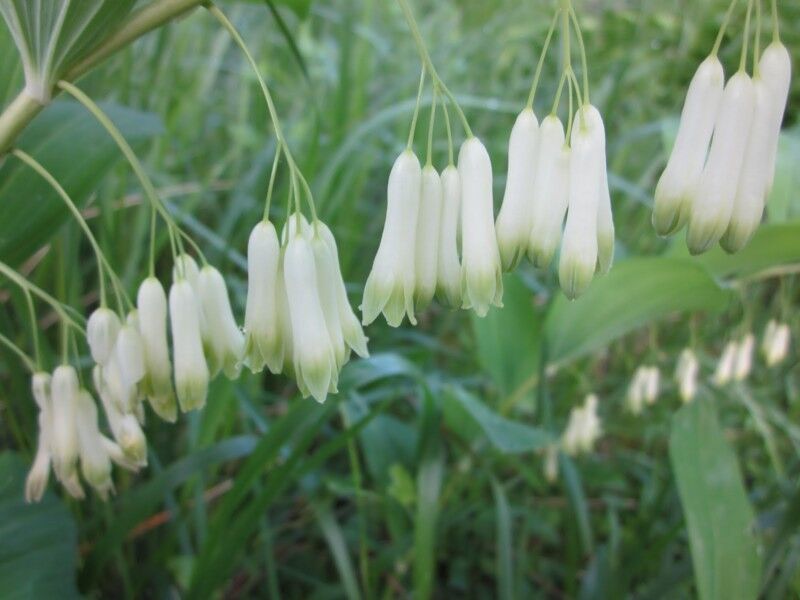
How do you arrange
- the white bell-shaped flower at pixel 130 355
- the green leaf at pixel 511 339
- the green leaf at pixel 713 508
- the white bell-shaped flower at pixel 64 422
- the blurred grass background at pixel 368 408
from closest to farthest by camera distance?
1. the white bell-shaped flower at pixel 130 355
2. the white bell-shaped flower at pixel 64 422
3. the green leaf at pixel 713 508
4. the blurred grass background at pixel 368 408
5. the green leaf at pixel 511 339

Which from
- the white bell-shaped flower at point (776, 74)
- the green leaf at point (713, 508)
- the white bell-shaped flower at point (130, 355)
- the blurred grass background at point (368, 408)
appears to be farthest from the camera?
the blurred grass background at point (368, 408)

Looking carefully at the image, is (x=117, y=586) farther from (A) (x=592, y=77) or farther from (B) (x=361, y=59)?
(A) (x=592, y=77)

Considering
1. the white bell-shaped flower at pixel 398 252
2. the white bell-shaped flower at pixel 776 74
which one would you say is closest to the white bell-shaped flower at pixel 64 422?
the white bell-shaped flower at pixel 398 252

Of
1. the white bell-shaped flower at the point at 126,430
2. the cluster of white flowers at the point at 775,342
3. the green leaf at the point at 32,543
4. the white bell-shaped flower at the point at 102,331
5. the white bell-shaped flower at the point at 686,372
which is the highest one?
the white bell-shaped flower at the point at 102,331

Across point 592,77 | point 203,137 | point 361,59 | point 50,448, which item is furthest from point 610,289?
point 592,77

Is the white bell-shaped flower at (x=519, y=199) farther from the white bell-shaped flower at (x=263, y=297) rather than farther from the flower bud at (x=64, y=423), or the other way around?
the flower bud at (x=64, y=423)

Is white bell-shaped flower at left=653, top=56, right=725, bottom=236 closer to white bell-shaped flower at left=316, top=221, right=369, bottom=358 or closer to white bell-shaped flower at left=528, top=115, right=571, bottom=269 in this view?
white bell-shaped flower at left=528, top=115, right=571, bottom=269
